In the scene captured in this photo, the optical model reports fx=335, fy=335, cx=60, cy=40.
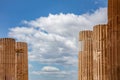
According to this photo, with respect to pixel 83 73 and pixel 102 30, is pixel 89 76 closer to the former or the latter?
pixel 83 73

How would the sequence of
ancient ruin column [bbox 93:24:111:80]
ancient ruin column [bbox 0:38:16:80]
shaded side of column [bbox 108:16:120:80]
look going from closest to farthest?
shaded side of column [bbox 108:16:120:80]
ancient ruin column [bbox 0:38:16:80]
ancient ruin column [bbox 93:24:111:80]

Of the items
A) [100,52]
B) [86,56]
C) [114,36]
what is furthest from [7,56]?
[114,36]

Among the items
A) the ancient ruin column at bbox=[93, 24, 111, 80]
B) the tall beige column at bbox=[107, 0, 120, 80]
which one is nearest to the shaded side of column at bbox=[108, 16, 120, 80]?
the tall beige column at bbox=[107, 0, 120, 80]

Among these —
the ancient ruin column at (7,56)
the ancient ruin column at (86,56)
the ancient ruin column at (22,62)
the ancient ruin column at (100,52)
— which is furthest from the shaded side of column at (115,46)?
the ancient ruin column at (22,62)

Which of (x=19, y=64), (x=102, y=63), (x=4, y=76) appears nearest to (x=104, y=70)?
(x=102, y=63)

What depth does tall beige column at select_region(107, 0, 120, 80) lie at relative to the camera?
400 inches

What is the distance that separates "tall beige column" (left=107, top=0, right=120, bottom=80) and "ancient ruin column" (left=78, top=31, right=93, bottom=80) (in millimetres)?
14668

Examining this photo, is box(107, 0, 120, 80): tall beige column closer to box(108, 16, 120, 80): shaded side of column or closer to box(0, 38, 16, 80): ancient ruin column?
Result: box(108, 16, 120, 80): shaded side of column

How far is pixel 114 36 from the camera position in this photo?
34.0 ft

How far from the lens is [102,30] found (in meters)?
21.5

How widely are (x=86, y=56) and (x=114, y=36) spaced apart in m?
15.0

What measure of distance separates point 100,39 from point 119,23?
11.4m

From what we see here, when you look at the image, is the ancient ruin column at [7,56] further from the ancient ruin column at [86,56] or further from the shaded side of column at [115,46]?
the shaded side of column at [115,46]

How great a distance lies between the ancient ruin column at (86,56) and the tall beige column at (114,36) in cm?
1467
